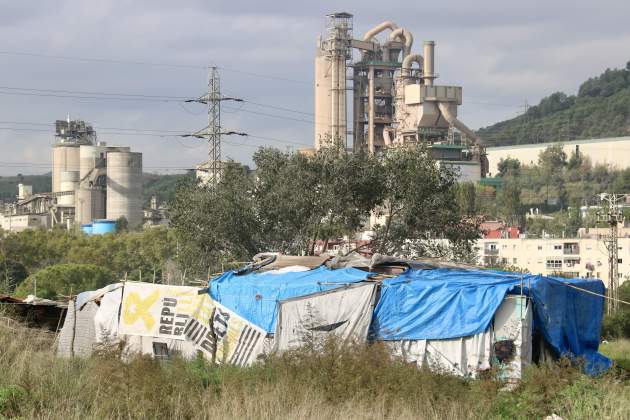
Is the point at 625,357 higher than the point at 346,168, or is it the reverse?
the point at 346,168

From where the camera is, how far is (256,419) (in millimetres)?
12258

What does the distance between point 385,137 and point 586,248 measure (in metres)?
45.9

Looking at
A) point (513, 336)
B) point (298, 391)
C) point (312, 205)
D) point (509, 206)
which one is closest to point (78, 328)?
point (298, 391)

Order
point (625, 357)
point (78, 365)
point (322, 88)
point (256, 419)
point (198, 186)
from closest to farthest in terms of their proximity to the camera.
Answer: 1. point (256, 419)
2. point (78, 365)
3. point (625, 357)
4. point (198, 186)
5. point (322, 88)

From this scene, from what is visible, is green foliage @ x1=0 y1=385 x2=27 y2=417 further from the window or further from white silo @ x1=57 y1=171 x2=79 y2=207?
white silo @ x1=57 y1=171 x2=79 y2=207

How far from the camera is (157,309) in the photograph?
20828 millimetres

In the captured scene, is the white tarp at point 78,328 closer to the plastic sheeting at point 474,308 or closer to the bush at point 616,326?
the plastic sheeting at point 474,308

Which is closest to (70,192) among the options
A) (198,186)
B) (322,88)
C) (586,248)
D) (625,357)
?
(322,88)

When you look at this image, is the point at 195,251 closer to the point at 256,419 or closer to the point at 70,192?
the point at 256,419

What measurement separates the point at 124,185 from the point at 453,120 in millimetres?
42083

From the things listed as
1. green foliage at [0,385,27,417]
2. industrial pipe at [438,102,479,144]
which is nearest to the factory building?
industrial pipe at [438,102,479,144]

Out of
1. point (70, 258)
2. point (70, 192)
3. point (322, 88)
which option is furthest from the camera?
point (70, 192)

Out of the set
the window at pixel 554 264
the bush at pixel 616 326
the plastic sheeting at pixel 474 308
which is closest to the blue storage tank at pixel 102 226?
the window at pixel 554 264

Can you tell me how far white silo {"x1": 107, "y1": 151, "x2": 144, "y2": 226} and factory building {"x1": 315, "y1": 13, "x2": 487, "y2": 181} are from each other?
941 inches
